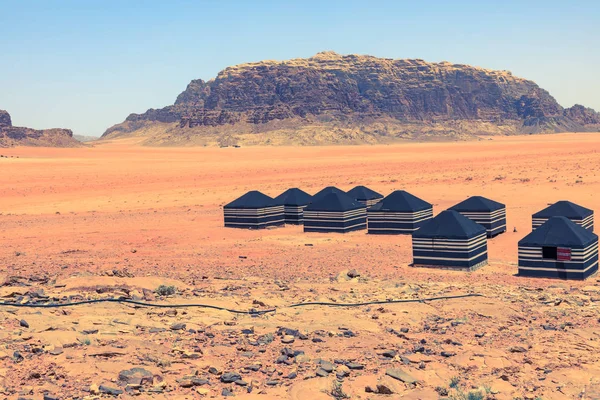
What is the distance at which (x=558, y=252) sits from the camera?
20.2 metres

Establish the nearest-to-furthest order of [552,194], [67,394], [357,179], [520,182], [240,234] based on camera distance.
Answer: [67,394] → [240,234] → [552,194] → [520,182] → [357,179]

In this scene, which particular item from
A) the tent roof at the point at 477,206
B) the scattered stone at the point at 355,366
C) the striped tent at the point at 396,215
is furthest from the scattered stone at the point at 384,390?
the striped tent at the point at 396,215

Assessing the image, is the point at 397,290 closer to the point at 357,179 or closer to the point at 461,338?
the point at 461,338

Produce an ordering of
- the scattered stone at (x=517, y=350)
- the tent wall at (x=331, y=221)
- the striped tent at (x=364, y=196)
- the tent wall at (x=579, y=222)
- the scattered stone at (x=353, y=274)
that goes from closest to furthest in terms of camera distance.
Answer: the scattered stone at (x=517, y=350) < the scattered stone at (x=353, y=274) < the tent wall at (x=579, y=222) < the tent wall at (x=331, y=221) < the striped tent at (x=364, y=196)

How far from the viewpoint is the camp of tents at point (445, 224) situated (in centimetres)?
2038

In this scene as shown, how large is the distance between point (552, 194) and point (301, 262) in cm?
2534

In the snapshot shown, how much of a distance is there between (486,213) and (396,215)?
140 inches

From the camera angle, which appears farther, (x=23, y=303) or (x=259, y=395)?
(x=23, y=303)

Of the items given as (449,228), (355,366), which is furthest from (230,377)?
(449,228)

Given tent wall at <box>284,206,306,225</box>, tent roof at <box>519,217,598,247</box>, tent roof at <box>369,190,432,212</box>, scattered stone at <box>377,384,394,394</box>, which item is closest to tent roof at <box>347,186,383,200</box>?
tent wall at <box>284,206,306,225</box>

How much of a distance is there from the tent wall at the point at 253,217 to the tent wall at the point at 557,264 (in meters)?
15.3

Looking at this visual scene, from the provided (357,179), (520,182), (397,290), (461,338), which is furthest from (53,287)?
(357,179)

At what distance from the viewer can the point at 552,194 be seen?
44.2 meters

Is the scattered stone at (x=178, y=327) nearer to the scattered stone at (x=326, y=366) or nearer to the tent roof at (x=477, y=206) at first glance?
the scattered stone at (x=326, y=366)
